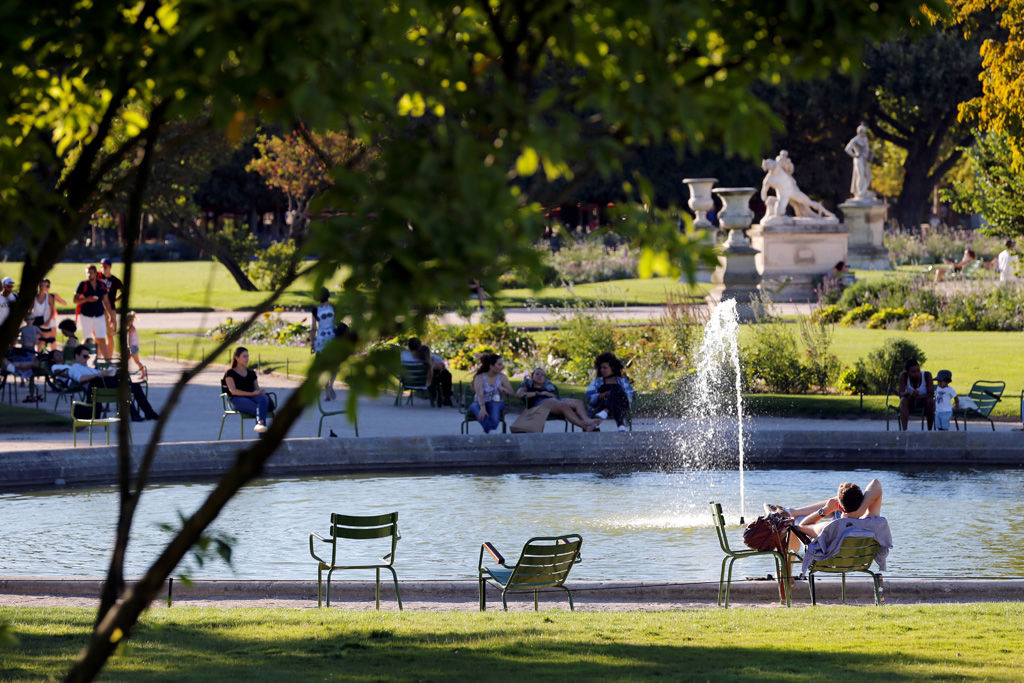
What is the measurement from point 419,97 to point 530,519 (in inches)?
329

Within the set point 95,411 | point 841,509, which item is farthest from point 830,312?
point 841,509

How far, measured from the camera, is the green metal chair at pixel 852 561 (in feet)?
28.2

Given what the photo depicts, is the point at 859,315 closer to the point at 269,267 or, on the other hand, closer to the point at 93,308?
the point at 93,308

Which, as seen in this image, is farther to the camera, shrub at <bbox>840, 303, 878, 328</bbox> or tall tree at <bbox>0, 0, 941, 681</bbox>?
shrub at <bbox>840, 303, 878, 328</bbox>

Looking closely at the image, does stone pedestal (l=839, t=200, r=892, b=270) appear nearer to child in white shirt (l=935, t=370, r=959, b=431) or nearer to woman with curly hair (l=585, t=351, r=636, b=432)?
child in white shirt (l=935, t=370, r=959, b=431)

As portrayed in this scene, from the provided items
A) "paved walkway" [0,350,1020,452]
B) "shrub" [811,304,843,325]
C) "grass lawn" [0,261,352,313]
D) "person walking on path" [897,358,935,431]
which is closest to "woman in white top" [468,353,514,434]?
"paved walkway" [0,350,1020,452]

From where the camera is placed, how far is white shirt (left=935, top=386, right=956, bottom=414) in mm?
14836

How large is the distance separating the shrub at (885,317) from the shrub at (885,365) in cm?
804

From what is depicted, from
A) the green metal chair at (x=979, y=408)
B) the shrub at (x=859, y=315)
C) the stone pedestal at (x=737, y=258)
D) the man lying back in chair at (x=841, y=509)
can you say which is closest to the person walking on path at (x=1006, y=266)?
the shrub at (x=859, y=315)

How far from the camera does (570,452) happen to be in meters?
14.2

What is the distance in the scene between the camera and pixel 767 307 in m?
21.2

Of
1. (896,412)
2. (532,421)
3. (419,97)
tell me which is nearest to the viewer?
(419,97)

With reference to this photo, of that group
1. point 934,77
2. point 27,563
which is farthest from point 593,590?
point 934,77

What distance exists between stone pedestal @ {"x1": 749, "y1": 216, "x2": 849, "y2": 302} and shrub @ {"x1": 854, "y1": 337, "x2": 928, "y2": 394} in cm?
1699
